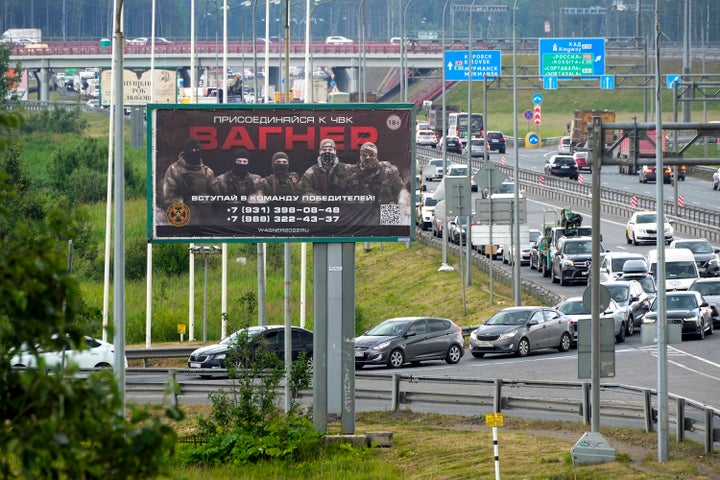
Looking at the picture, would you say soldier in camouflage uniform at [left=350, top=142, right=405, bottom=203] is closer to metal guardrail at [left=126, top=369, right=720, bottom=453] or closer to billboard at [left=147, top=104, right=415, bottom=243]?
billboard at [left=147, top=104, right=415, bottom=243]

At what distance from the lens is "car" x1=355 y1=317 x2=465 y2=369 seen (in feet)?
111

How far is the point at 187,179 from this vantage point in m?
23.5

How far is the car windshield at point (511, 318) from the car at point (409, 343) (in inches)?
48.0

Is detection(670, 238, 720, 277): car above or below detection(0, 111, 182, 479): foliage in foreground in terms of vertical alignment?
below

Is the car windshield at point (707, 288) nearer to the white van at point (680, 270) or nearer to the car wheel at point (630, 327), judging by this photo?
the white van at point (680, 270)

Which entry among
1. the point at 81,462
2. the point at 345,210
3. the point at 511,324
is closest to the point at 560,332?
the point at 511,324

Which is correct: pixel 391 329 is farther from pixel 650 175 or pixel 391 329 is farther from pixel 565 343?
pixel 650 175

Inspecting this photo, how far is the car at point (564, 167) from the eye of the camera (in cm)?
8381

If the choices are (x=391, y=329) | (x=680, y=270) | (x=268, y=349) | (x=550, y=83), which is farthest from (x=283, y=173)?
(x=550, y=83)

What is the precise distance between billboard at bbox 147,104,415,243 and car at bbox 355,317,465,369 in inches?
416

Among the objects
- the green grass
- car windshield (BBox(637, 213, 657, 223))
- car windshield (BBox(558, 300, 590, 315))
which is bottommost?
the green grass

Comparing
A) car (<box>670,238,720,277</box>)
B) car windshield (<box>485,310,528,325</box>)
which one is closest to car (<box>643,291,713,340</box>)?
car windshield (<box>485,310,528,325</box>)

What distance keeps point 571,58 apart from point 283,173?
62011mm

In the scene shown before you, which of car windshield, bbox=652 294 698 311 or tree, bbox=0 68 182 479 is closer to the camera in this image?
tree, bbox=0 68 182 479
